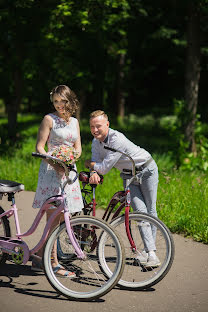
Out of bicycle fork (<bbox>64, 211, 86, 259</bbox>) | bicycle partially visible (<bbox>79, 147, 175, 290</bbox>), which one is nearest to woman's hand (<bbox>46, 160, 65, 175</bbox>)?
bicycle partially visible (<bbox>79, 147, 175, 290</bbox>)

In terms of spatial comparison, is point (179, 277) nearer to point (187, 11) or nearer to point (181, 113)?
point (181, 113)

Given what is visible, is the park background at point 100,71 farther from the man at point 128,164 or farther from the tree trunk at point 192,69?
the man at point 128,164

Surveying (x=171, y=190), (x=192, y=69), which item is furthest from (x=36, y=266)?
(x=192, y=69)

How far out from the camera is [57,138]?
4.50m

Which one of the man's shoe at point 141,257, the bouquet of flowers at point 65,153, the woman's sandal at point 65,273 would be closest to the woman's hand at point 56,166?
the bouquet of flowers at point 65,153

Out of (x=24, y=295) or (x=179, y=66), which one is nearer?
(x=24, y=295)

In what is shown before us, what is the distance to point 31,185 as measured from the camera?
830 centimetres

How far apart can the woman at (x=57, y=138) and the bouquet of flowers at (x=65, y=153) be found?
16 cm

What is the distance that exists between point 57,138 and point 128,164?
0.74 metres

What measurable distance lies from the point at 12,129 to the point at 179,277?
34.2ft

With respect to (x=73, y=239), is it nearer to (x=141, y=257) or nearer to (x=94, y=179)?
(x=94, y=179)

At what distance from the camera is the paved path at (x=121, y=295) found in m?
3.82

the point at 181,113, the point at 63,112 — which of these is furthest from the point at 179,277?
the point at 181,113

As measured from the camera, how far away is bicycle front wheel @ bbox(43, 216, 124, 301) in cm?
383
